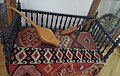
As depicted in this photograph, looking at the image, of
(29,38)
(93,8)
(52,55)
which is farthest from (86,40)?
(29,38)

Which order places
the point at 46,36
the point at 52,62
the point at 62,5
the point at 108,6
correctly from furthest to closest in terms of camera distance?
1. the point at 108,6
2. the point at 62,5
3. the point at 46,36
4. the point at 52,62

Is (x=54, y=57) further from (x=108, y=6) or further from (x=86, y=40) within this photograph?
(x=108, y=6)

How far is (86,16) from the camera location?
156 cm

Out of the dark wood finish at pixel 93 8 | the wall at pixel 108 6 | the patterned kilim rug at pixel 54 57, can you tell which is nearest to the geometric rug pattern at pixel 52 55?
the patterned kilim rug at pixel 54 57

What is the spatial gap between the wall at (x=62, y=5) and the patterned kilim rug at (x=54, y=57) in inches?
9.0

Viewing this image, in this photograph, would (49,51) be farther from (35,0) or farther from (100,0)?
(100,0)

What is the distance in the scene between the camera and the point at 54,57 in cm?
128

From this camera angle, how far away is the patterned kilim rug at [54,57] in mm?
1188

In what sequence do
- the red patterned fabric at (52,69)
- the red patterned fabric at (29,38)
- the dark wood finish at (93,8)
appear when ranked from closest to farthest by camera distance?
the red patterned fabric at (52,69)
the red patterned fabric at (29,38)
the dark wood finish at (93,8)

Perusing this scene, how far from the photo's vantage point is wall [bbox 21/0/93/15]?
141cm

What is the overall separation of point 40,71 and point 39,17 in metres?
0.56

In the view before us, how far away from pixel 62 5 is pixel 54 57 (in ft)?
1.75

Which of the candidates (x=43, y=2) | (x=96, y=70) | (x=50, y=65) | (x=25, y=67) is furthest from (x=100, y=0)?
(x=25, y=67)

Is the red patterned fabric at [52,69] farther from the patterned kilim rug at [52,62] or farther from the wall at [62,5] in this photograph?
the wall at [62,5]
